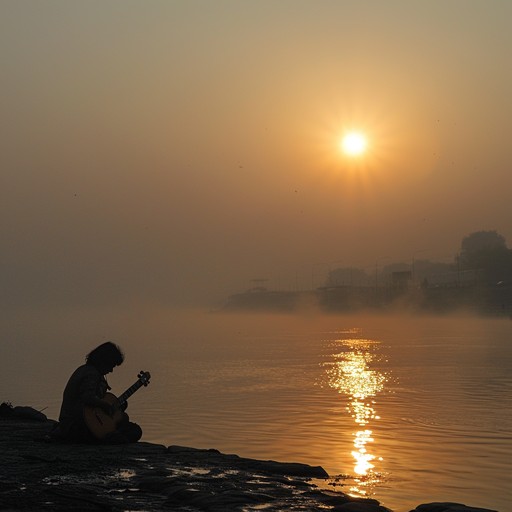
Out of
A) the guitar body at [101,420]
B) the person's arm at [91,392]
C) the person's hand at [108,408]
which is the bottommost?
the guitar body at [101,420]

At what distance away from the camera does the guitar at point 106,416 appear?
15.6m

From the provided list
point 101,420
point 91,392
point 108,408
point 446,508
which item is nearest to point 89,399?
point 91,392

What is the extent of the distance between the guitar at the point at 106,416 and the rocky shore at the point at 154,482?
31cm

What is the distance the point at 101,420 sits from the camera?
15.9 metres

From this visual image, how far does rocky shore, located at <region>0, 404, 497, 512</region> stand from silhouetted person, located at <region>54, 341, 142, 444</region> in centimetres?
27

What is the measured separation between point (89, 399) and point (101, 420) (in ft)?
2.44

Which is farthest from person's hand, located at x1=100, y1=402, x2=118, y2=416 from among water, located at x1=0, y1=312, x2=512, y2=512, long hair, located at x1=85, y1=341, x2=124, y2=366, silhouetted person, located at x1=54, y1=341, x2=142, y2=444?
water, located at x1=0, y1=312, x2=512, y2=512

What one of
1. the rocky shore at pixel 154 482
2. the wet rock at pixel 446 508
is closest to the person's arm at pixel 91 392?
the rocky shore at pixel 154 482

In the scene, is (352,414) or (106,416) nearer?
(106,416)

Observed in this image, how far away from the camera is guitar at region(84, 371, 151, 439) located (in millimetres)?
15641

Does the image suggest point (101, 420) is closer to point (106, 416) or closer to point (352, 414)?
point (106, 416)

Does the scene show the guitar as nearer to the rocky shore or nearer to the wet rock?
the rocky shore

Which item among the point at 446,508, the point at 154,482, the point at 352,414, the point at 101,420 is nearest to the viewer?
the point at 446,508

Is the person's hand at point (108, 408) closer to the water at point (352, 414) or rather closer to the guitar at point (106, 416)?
the guitar at point (106, 416)
